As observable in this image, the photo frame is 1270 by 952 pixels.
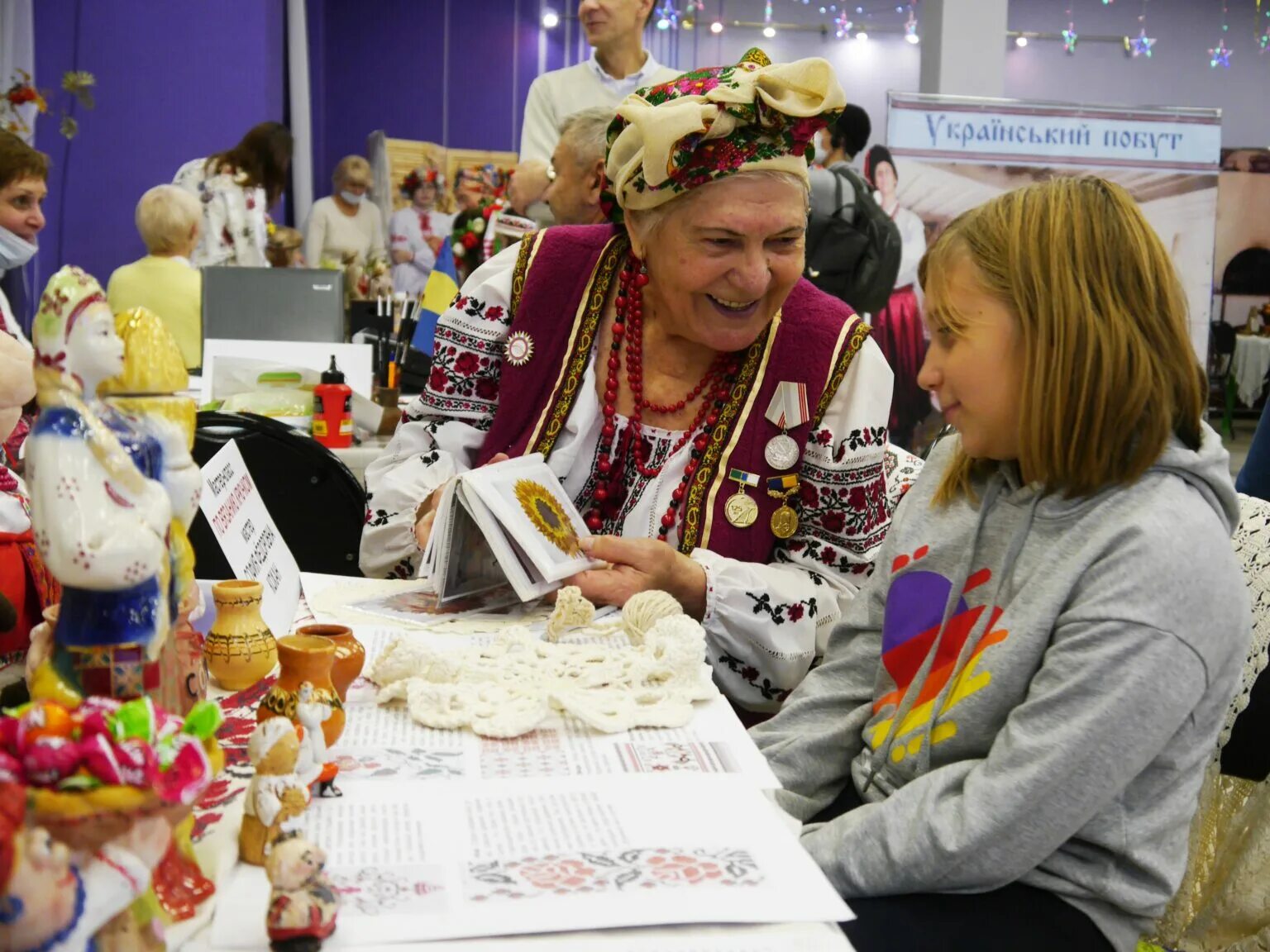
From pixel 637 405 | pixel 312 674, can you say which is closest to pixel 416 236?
pixel 637 405

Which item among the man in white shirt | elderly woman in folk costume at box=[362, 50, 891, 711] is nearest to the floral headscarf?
elderly woman in folk costume at box=[362, 50, 891, 711]

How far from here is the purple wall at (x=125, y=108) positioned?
729 centimetres

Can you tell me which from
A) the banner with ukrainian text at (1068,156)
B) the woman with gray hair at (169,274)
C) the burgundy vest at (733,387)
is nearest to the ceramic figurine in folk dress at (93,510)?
the burgundy vest at (733,387)

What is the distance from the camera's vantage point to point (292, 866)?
0.83 meters

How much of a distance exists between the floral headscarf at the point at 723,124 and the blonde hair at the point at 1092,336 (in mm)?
629

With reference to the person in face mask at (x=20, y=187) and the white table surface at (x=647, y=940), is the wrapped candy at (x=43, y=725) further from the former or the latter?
the person in face mask at (x=20, y=187)

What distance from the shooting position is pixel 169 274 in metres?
5.16

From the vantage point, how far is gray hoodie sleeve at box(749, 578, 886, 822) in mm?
1665

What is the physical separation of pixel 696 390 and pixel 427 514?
0.51 meters

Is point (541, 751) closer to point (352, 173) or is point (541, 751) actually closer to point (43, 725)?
point (43, 725)

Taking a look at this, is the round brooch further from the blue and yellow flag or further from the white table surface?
the blue and yellow flag

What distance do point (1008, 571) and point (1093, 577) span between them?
16 cm

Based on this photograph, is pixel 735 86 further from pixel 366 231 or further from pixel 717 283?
pixel 366 231

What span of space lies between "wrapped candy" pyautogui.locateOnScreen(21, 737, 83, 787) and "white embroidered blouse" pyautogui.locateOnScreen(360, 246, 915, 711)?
4.36ft
